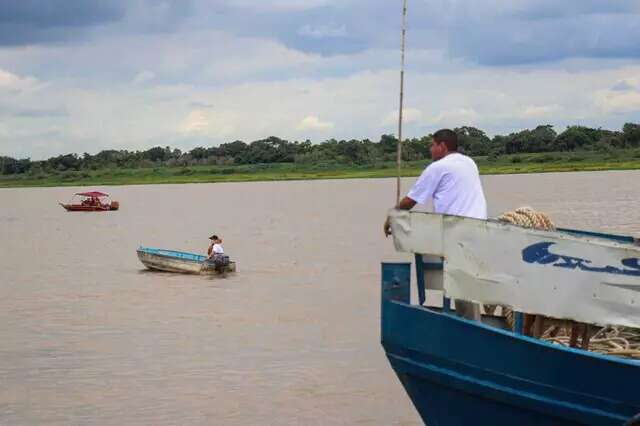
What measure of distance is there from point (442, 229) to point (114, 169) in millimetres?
131325

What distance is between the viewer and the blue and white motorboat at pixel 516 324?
802 centimetres

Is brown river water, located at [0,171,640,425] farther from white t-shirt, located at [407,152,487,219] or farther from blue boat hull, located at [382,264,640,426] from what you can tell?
white t-shirt, located at [407,152,487,219]

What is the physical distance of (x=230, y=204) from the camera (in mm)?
89000

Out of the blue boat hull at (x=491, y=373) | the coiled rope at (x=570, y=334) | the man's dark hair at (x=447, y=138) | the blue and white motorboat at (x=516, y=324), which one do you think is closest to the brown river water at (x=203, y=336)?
the coiled rope at (x=570, y=334)

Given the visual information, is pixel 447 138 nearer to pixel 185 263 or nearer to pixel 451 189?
pixel 451 189

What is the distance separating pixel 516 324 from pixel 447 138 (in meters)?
1.58

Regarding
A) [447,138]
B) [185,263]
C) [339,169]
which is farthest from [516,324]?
[339,169]

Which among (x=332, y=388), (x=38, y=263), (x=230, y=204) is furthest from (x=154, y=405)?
(x=230, y=204)

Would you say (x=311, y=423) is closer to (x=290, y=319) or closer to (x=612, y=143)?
(x=290, y=319)

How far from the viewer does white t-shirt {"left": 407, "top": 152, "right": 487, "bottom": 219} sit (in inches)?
351

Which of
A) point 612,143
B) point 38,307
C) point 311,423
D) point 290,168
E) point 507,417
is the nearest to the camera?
point 507,417

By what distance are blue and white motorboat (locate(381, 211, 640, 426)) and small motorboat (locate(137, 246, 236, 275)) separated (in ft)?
69.4

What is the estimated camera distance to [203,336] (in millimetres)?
19875

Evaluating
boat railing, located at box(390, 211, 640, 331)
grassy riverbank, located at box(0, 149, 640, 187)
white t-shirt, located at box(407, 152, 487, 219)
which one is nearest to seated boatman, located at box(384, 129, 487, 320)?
white t-shirt, located at box(407, 152, 487, 219)
